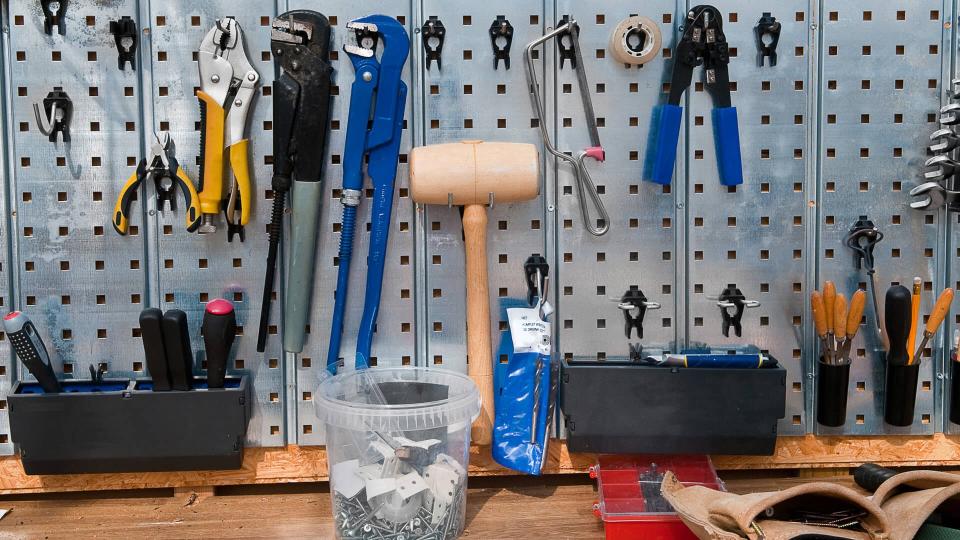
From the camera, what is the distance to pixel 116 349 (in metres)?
1.60

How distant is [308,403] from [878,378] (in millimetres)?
1137

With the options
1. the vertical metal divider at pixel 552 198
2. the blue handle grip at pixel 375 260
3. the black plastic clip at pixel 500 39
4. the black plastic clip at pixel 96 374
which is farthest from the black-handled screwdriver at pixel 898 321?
the black plastic clip at pixel 96 374

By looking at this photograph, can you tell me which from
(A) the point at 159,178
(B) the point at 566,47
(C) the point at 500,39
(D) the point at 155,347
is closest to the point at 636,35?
(B) the point at 566,47

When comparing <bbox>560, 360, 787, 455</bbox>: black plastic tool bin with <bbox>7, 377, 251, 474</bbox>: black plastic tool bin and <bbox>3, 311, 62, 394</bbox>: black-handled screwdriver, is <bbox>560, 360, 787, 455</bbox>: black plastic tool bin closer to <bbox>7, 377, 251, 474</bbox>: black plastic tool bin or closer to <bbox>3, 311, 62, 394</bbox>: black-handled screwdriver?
<bbox>7, 377, 251, 474</bbox>: black plastic tool bin

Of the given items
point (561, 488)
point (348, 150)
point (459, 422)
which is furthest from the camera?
point (561, 488)

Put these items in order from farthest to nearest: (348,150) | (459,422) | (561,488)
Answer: (561,488) < (348,150) < (459,422)

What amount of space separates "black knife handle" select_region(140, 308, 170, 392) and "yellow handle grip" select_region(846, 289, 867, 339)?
128 cm

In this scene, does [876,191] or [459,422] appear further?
[876,191]

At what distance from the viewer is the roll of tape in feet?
5.05

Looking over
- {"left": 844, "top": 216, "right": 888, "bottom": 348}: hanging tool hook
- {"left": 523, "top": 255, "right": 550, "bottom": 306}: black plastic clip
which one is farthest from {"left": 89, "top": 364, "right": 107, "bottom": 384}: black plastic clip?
{"left": 844, "top": 216, "right": 888, "bottom": 348}: hanging tool hook

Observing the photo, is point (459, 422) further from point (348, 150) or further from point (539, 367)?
point (348, 150)

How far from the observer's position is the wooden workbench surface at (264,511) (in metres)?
1.46

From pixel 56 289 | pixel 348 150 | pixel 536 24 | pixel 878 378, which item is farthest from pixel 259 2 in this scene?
pixel 878 378

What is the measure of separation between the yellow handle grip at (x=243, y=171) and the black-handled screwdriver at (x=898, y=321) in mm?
1225
